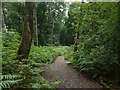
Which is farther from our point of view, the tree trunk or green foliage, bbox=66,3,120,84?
green foliage, bbox=66,3,120,84

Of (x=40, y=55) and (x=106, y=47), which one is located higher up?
(x=106, y=47)

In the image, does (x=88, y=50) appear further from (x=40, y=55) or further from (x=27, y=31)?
(x=27, y=31)

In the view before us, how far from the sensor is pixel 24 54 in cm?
938

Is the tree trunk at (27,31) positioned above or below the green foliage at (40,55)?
above

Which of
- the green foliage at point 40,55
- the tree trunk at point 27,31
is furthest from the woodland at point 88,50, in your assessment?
the green foliage at point 40,55

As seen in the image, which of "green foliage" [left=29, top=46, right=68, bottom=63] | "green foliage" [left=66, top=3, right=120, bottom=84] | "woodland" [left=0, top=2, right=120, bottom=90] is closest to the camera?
"woodland" [left=0, top=2, right=120, bottom=90]

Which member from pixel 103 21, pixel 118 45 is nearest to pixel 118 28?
pixel 118 45

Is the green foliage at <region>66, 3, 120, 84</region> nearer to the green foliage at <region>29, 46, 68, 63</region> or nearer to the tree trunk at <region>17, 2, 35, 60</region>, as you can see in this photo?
the green foliage at <region>29, 46, 68, 63</region>

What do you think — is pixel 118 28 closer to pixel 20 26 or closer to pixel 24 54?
pixel 24 54

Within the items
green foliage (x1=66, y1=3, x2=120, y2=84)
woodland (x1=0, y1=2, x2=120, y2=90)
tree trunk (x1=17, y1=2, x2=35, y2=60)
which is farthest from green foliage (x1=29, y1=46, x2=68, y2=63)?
green foliage (x1=66, y1=3, x2=120, y2=84)

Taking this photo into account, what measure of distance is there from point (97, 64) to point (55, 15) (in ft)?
93.0

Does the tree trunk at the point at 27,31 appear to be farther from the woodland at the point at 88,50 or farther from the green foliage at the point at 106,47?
the green foliage at the point at 106,47

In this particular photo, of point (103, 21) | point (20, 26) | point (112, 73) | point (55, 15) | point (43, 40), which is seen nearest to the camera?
point (112, 73)

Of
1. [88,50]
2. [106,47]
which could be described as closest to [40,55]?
[88,50]
